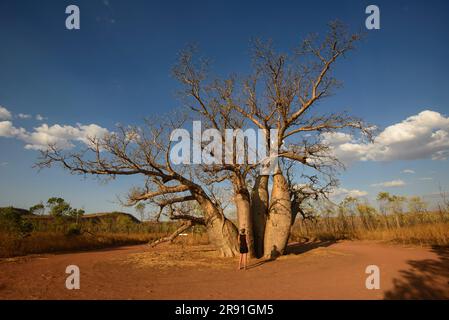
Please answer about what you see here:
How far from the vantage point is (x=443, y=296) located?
485 centimetres

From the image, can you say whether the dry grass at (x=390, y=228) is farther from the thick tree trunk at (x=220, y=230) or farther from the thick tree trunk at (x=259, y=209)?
the thick tree trunk at (x=220, y=230)

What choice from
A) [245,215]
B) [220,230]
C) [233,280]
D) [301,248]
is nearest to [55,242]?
[220,230]

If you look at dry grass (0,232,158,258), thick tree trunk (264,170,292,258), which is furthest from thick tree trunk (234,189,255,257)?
dry grass (0,232,158,258)

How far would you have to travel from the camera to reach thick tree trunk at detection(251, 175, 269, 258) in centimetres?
1057

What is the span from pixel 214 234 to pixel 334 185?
519cm

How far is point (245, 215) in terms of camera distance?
403 inches

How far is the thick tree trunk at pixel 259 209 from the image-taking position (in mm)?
10570

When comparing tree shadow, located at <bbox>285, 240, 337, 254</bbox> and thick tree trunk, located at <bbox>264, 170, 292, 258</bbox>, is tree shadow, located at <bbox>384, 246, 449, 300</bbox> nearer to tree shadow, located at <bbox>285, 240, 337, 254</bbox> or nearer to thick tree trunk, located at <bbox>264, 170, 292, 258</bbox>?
thick tree trunk, located at <bbox>264, 170, 292, 258</bbox>

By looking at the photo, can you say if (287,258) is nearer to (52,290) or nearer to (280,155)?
(280,155)

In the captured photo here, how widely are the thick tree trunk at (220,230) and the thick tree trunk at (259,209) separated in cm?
84

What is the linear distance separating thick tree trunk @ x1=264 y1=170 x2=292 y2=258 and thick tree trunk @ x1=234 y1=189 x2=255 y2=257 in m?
0.59

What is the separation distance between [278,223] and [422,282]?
500 centimetres

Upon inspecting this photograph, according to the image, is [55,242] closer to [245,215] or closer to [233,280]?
[245,215]
